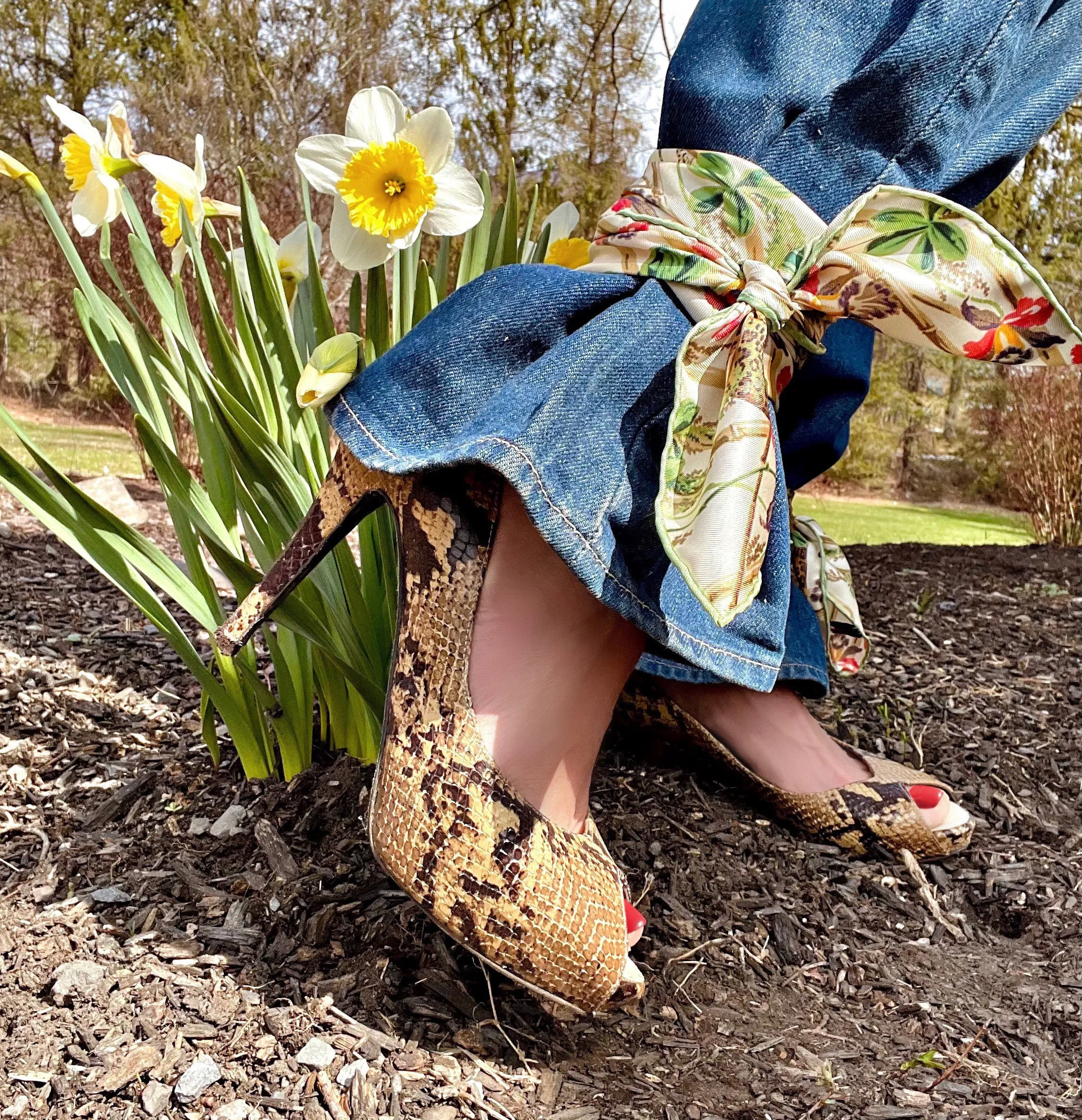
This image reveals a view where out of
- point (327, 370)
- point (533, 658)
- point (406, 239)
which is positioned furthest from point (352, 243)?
point (533, 658)

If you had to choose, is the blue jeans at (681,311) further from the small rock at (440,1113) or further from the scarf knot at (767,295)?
the small rock at (440,1113)

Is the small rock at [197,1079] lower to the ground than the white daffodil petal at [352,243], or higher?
lower

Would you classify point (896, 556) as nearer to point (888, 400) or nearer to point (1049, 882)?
point (1049, 882)

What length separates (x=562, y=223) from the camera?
99 cm

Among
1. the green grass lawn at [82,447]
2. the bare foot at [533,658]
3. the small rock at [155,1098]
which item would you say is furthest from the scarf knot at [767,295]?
the green grass lawn at [82,447]

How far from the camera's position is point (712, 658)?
66 cm

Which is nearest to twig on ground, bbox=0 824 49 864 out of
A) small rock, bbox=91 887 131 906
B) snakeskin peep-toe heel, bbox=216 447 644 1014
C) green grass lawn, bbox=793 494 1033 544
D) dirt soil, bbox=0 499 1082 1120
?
dirt soil, bbox=0 499 1082 1120

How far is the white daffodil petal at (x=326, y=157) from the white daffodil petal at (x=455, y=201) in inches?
2.9

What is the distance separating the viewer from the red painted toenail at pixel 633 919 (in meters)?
0.71

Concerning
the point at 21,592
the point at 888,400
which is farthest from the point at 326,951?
the point at 888,400

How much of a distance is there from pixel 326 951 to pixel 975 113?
847mm

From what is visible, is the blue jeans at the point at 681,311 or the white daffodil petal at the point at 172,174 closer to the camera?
the blue jeans at the point at 681,311

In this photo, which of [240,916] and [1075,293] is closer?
[240,916]

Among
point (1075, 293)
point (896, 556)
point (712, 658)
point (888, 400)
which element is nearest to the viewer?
point (712, 658)
